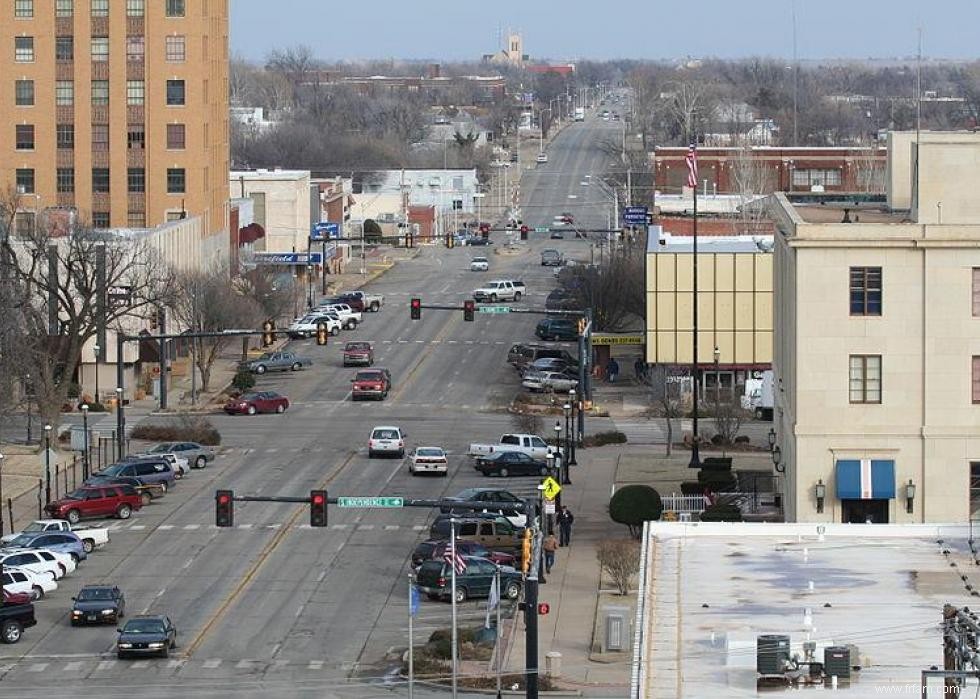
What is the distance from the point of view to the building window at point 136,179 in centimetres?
11750

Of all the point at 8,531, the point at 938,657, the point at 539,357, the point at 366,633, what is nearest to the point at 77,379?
the point at 539,357

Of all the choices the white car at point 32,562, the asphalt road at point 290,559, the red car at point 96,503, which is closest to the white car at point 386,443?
the asphalt road at point 290,559

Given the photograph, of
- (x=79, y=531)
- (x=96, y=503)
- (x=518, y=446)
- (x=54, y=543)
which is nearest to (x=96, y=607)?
(x=54, y=543)

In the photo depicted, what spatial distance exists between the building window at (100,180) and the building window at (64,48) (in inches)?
205

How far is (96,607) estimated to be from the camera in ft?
190

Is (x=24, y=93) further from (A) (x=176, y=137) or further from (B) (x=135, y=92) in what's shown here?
(A) (x=176, y=137)

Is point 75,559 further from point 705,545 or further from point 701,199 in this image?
point 701,199

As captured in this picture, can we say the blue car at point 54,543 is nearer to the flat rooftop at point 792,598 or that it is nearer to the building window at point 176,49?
the flat rooftop at point 792,598

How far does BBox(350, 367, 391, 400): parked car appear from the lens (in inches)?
3871

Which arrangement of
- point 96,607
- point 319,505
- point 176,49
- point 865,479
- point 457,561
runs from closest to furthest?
point 319,505
point 865,479
point 96,607
point 457,561
point 176,49

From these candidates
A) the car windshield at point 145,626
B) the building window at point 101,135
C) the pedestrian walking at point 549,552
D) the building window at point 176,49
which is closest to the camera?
the car windshield at point 145,626

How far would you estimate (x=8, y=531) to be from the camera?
230 ft

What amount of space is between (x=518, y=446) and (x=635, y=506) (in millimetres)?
15494

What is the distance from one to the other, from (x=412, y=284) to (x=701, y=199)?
723 inches
